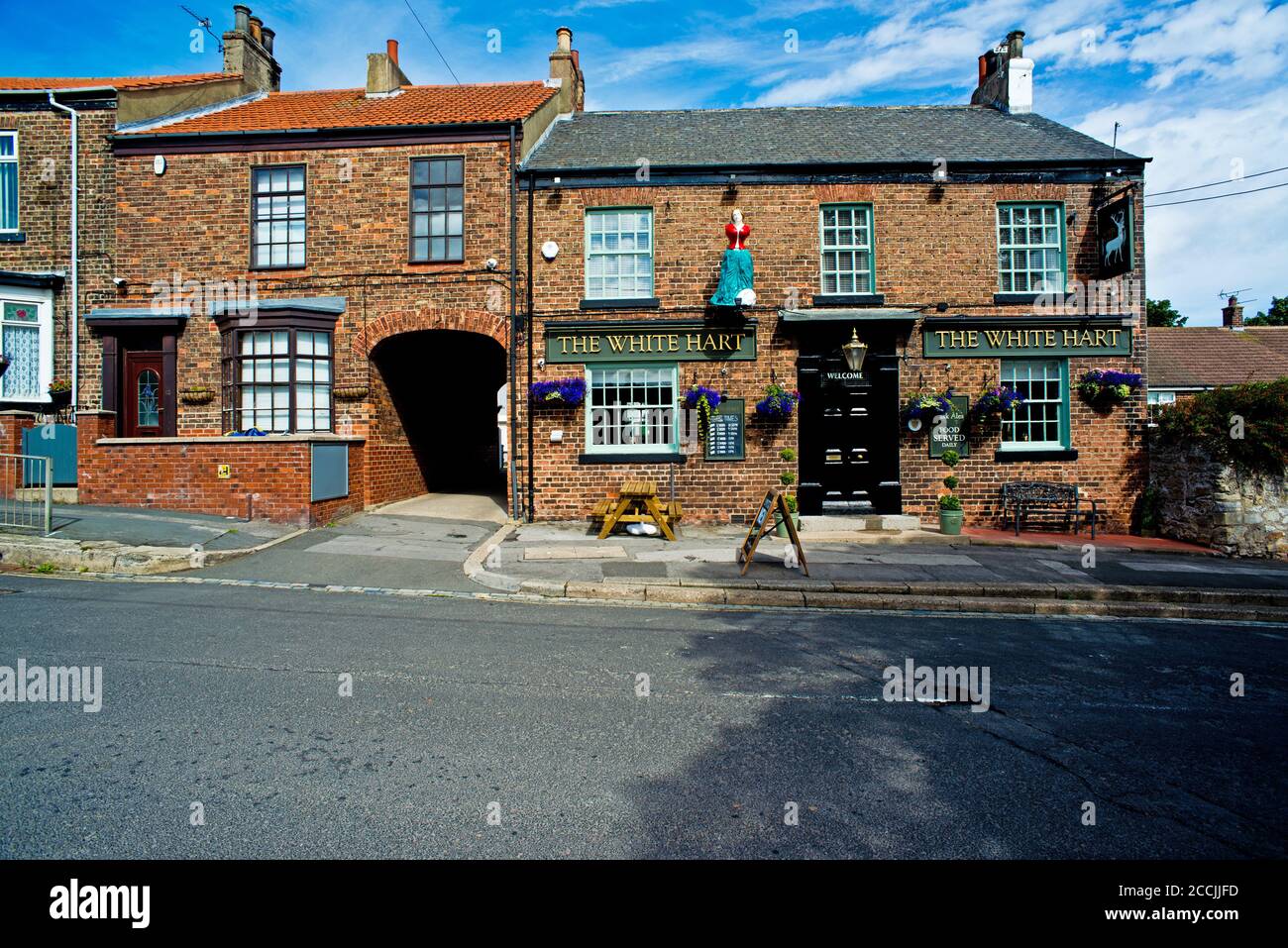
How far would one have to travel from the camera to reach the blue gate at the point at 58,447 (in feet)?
42.3

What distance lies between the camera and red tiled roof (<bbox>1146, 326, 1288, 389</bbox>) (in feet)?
78.2

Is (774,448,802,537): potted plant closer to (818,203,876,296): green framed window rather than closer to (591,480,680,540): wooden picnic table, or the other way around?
(591,480,680,540): wooden picnic table

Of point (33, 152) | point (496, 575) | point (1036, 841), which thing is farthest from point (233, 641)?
point (33, 152)

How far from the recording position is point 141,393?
14.1 m

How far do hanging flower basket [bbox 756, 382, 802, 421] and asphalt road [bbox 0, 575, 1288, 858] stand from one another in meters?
6.41

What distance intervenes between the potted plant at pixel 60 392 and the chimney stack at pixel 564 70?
39.3 feet

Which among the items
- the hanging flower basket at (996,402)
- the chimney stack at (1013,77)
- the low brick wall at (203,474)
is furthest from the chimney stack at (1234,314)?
the low brick wall at (203,474)

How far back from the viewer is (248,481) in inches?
460

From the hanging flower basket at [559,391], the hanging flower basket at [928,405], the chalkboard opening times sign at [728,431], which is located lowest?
the chalkboard opening times sign at [728,431]

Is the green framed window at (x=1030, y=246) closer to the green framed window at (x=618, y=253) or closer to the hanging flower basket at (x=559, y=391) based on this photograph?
the green framed window at (x=618, y=253)

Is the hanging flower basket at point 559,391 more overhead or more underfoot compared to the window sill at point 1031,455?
more overhead

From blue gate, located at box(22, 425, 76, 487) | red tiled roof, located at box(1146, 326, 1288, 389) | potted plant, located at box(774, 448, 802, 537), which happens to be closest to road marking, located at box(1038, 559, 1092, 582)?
potted plant, located at box(774, 448, 802, 537)
